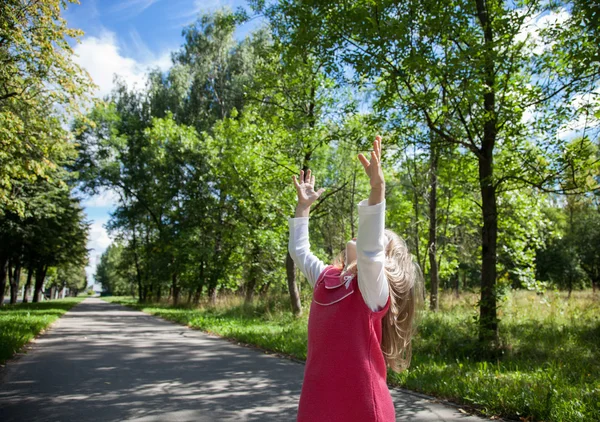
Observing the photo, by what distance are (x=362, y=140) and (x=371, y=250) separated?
376 inches

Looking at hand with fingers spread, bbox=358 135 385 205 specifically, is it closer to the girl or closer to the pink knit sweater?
the girl

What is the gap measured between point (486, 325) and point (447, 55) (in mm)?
4787

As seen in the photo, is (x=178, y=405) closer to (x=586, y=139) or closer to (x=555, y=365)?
(x=555, y=365)

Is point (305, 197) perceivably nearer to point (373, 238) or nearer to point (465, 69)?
point (373, 238)

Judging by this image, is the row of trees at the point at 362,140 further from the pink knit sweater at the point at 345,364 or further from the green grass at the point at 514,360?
the pink knit sweater at the point at 345,364

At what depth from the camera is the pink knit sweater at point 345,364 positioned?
1.86 metres

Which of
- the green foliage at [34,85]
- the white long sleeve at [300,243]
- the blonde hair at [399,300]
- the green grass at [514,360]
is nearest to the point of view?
the blonde hair at [399,300]

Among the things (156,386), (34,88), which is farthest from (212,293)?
(156,386)

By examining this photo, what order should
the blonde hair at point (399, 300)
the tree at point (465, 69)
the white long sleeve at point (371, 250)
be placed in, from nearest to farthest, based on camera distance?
the white long sleeve at point (371, 250) → the blonde hair at point (399, 300) → the tree at point (465, 69)

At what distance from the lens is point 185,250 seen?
1008 inches

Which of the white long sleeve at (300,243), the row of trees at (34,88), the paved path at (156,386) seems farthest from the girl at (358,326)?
the row of trees at (34,88)

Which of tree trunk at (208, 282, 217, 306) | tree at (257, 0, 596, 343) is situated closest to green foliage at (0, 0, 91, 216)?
tree at (257, 0, 596, 343)

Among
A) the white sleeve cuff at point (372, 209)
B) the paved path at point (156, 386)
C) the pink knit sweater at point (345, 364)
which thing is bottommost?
the paved path at point (156, 386)

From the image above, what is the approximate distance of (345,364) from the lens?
6.20ft
